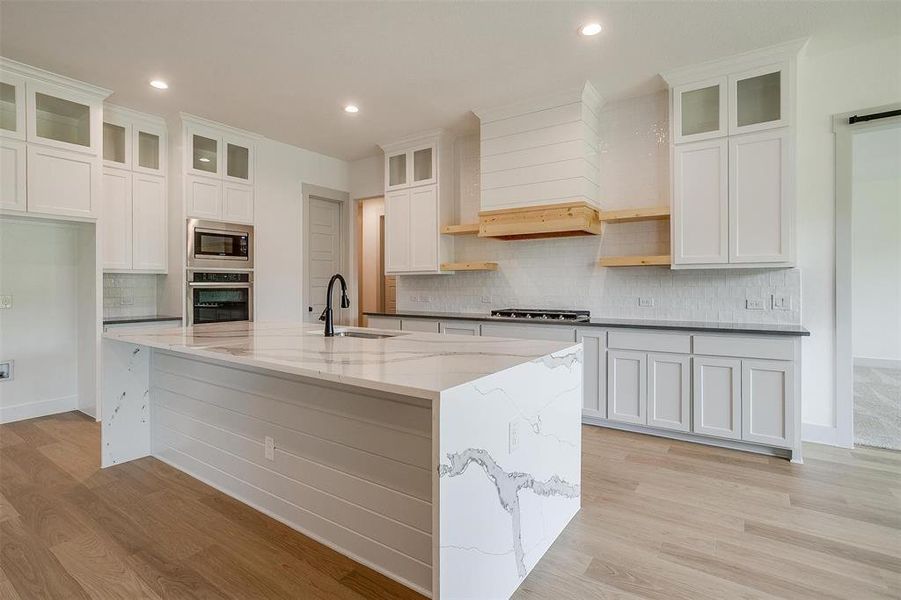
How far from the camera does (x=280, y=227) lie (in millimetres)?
5395

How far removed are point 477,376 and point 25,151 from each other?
410 cm

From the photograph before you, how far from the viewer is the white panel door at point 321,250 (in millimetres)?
5884

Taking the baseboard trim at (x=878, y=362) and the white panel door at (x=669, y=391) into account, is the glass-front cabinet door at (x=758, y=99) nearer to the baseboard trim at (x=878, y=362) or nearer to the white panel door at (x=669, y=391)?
the white panel door at (x=669, y=391)

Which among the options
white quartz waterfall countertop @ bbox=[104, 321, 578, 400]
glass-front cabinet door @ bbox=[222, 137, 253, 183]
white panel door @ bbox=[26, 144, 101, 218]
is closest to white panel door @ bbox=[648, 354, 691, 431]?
white quartz waterfall countertop @ bbox=[104, 321, 578, 400]

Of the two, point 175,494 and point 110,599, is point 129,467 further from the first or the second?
point 110,599

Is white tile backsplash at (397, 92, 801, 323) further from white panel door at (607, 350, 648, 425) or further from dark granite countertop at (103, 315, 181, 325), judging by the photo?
dark granite countertop at (103, 315, 181, 325)

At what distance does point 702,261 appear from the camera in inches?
137

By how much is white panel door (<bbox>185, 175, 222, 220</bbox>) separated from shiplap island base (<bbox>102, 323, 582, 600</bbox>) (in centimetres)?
204

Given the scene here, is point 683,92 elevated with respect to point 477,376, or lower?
elevated

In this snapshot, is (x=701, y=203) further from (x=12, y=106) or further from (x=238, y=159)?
(x=12, y=106)

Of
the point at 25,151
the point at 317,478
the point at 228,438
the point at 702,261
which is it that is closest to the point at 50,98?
the point at 25,151

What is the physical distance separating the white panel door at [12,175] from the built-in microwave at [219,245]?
122cm

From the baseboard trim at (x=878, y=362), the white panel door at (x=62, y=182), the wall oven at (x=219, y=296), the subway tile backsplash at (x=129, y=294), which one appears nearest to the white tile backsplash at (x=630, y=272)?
the wall oven at (x=219, y=296)

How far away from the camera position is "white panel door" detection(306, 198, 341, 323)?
588 cm
